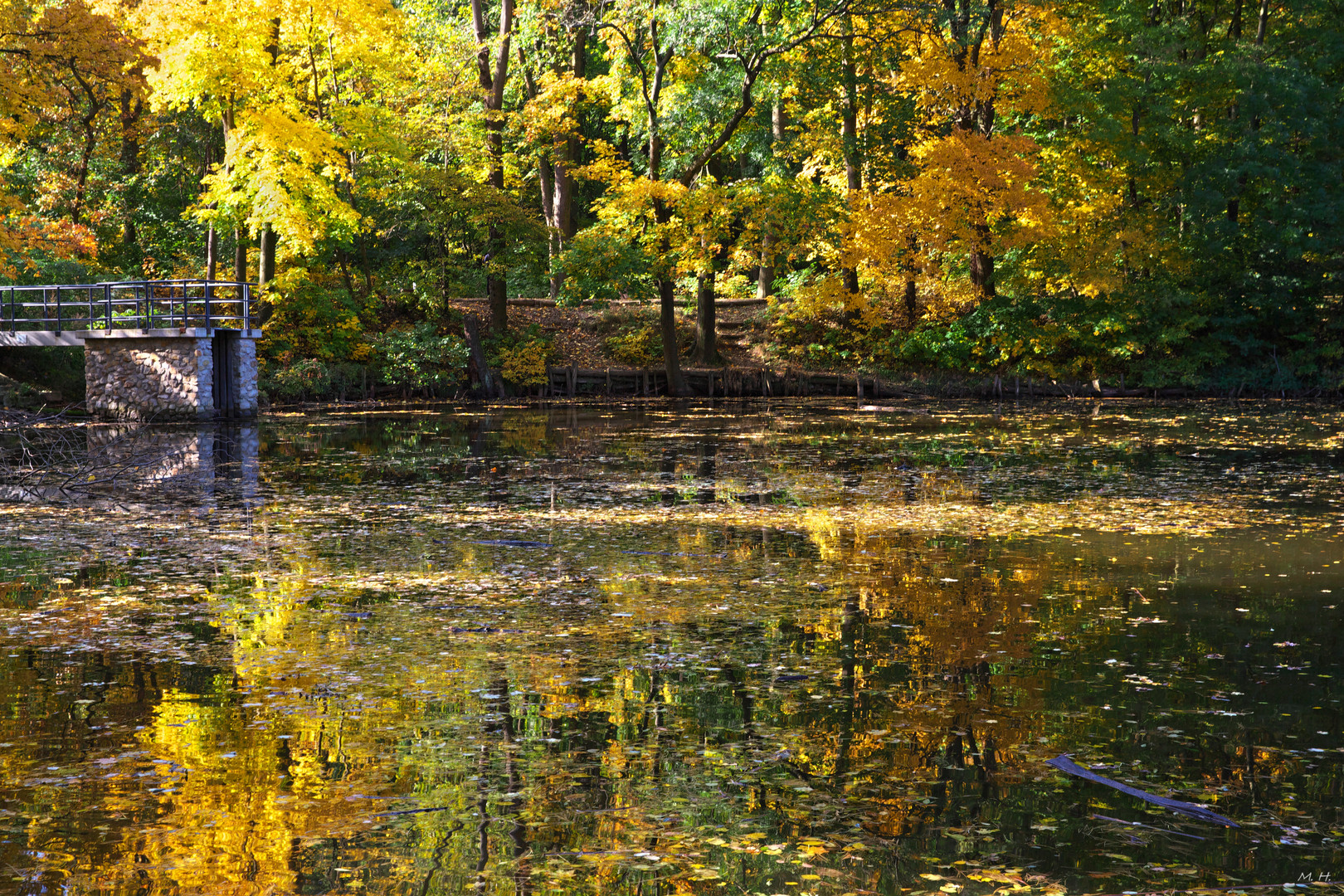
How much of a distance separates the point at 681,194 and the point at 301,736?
26835 millimetres

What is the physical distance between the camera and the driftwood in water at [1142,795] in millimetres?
4918

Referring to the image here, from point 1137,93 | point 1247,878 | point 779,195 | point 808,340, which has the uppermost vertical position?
point 1137,93

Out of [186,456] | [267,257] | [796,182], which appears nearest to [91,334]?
[267,257]

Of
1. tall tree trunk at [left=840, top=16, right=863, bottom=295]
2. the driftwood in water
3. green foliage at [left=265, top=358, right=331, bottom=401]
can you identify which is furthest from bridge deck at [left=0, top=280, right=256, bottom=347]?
the driftwood in water

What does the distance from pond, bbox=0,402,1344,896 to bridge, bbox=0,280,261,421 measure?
1444 centimetres

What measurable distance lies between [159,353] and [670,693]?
80.9ft

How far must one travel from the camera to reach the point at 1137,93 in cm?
3375

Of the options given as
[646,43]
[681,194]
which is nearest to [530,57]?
[646,43]

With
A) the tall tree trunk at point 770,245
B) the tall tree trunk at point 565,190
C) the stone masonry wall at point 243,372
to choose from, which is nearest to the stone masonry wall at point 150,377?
the stone masonry wall at point 243,372

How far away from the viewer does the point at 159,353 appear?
92.5ft

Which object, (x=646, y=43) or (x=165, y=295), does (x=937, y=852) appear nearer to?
(x=646, y=43)

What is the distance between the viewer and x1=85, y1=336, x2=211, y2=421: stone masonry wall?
91.6 feet

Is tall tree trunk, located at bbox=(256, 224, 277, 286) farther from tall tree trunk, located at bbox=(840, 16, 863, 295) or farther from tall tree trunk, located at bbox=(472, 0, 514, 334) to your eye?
tall tree trunk, located at bbox=(840, 16, 863, 295)

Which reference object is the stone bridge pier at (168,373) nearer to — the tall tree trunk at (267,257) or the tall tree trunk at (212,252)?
the tall tree trunk at (267,257)
